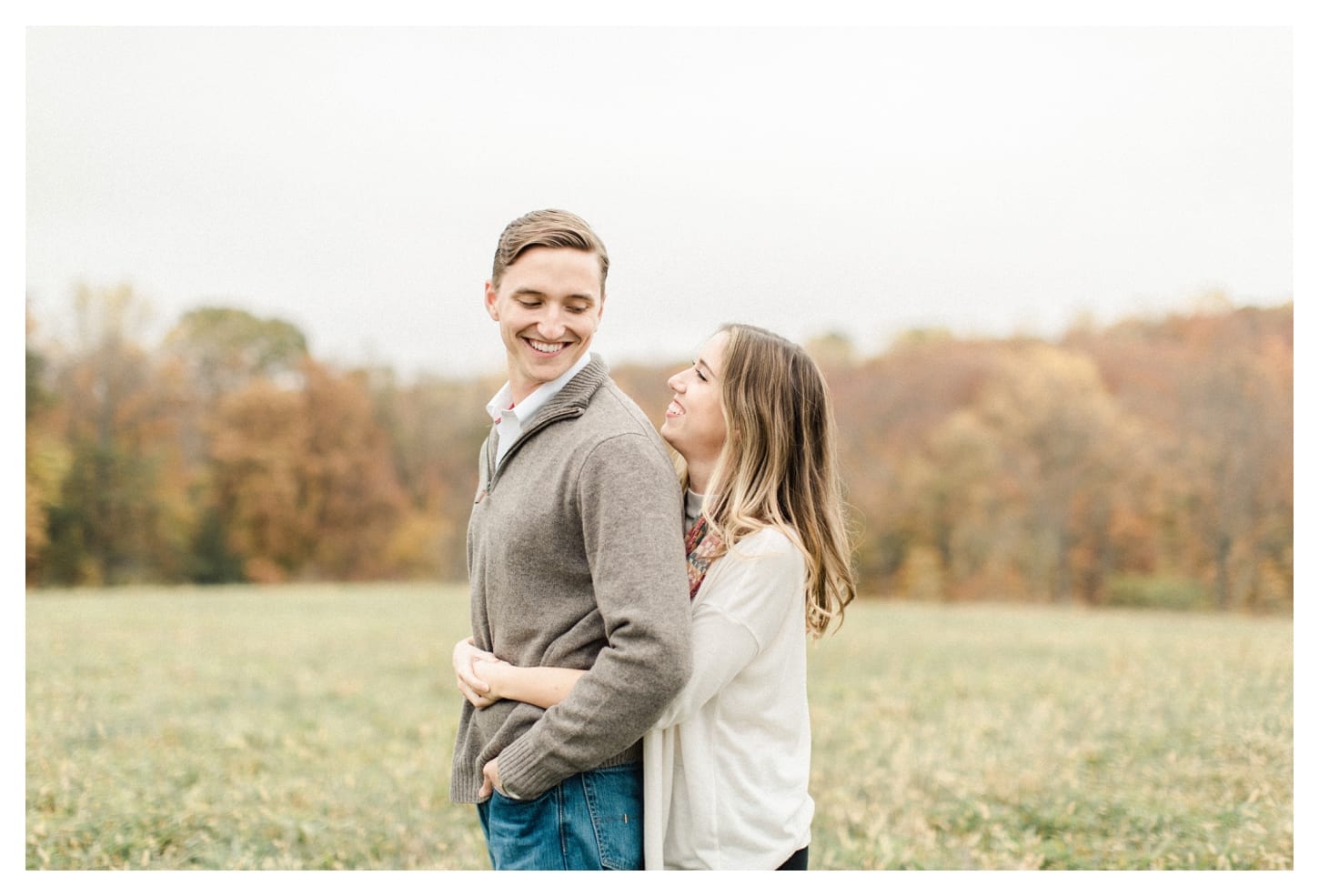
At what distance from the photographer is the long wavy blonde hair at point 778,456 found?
8.00ft

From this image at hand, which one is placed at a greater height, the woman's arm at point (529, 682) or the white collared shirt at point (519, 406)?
the white collared shirt at point (519, 406)

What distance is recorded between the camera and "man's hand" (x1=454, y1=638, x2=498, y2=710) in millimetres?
2426

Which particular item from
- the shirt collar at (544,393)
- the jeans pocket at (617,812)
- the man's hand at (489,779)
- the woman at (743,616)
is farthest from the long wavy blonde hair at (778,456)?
the man's hand at (489,779)

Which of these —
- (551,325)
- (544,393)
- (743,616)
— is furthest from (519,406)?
(743,616)

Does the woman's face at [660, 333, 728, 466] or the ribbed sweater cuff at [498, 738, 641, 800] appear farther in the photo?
the woman's face at [660, 333, 728, 466]

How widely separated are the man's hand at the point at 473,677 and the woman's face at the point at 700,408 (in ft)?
2.16

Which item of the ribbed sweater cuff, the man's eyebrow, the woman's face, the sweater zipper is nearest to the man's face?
the man's eyebrow

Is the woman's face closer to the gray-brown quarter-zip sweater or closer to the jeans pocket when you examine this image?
the gray-brown quarter-zip sweater

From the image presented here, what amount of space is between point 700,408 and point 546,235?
1.73ft

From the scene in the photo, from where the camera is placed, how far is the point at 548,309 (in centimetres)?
239

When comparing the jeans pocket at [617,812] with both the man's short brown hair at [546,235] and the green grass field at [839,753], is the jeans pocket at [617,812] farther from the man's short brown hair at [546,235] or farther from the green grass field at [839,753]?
the green grass field at [839,753]

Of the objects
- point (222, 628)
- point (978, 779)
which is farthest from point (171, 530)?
point (978, 779)

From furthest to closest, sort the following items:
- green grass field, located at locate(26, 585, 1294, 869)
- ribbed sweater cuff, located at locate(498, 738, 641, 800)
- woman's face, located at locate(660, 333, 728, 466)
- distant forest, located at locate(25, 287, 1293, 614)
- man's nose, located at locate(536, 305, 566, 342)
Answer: distant forest, located at locate(25, 287, 1293, 614) < green grass field, located at locate(26, 585, 1294, 869) < woman's face, located at locate(660, 333, 728, 466) < man's nose, located at locate(536, 305, 566, 342) < ribbed sweater cuff, located at locate(498, 738, 641, 800)

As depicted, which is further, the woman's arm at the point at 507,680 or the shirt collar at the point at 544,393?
the shirt collar at the point at 544,393
